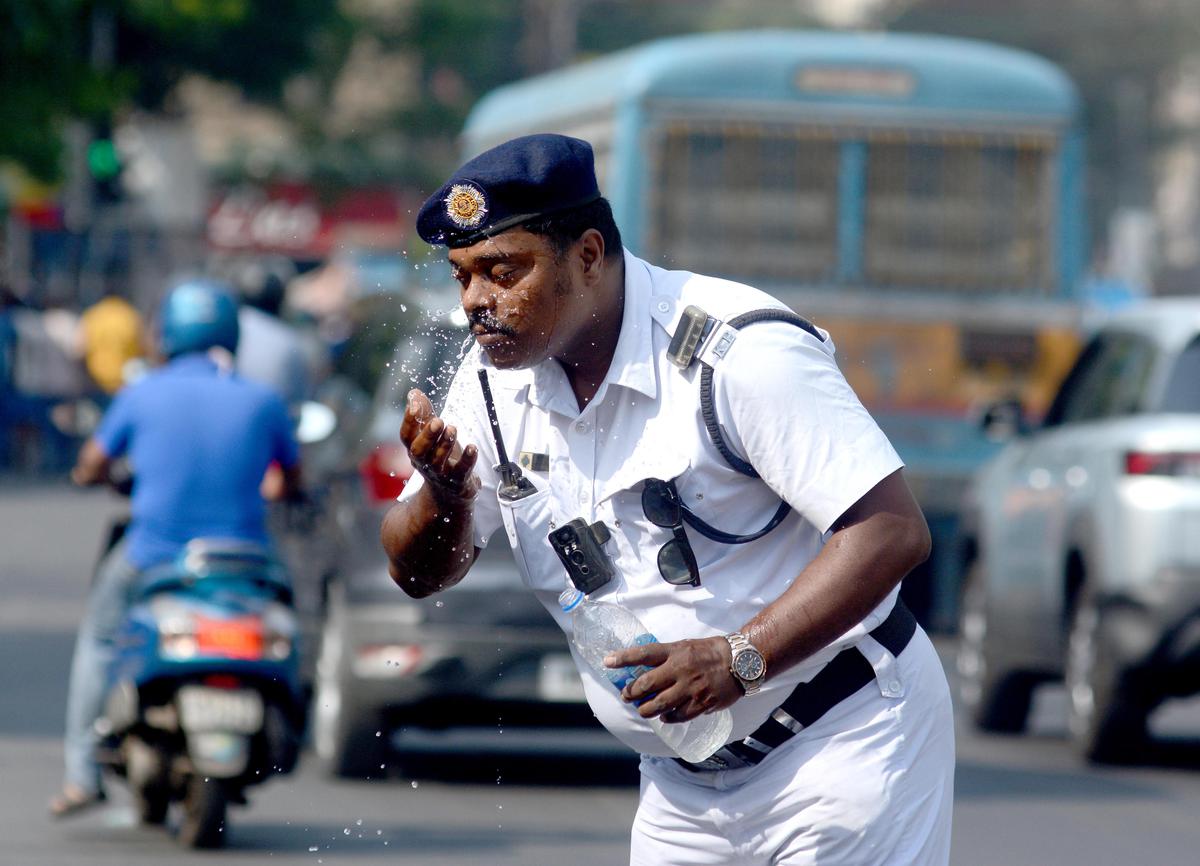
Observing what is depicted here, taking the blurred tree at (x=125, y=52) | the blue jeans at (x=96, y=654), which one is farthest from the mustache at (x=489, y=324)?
the blurred tree at (x=125, y=52)

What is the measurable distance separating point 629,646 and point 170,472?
4.38 m

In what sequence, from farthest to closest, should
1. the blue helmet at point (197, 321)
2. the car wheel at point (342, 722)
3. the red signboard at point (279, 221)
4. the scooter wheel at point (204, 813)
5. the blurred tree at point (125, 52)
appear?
the red signboard at point (279, 221)
the blurred tree at point (125, 52)
the car wheel at point (342, 722)
the blue helmet at point (197, 321)
the scooter wheel at point (204, 813)

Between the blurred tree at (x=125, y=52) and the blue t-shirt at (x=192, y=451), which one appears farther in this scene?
the blurred tree at (x=125, y=52)

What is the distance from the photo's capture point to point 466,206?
11.4ft

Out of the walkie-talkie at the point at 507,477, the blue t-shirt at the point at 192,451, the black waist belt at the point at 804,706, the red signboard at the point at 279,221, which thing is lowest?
the red signboard at the point at 279,221

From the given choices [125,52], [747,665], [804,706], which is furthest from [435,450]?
[125,52]

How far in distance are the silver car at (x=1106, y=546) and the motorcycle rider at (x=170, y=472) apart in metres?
3.51

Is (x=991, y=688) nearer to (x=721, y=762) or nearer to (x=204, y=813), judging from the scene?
(x=204, y=813)

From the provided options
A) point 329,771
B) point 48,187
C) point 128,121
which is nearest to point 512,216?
point 329,771

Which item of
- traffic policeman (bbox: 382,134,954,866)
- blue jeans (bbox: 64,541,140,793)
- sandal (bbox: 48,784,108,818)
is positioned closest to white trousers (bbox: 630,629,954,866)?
traffic policeman (bbox: 382,134,954,866)

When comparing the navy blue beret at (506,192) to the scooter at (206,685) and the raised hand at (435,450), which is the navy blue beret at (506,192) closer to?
the raised hand at (435,450)

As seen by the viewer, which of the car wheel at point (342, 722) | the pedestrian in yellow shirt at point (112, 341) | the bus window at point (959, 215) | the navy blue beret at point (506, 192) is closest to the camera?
the navy blue beret at point (506, 192)

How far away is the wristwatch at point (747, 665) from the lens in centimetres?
335

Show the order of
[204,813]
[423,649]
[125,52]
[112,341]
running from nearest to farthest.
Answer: [204,813]
[423,649]
[112,341]
[125,52]
